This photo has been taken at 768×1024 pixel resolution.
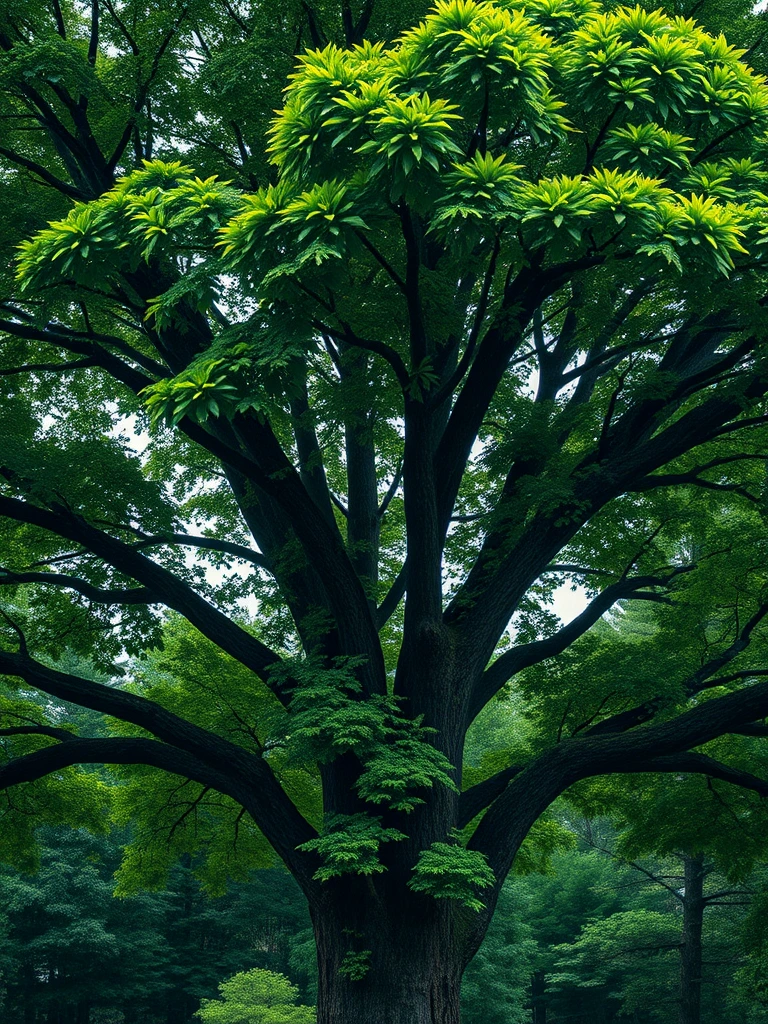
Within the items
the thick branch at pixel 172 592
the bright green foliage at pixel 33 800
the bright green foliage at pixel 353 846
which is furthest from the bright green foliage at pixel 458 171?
the bright green foliage at pixel 33 800

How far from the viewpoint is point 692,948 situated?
75.7 feet

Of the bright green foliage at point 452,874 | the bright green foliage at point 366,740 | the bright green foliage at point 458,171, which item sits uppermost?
the bright green foliage at point 458,171

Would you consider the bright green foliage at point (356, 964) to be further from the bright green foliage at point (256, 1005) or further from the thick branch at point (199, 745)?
the bright green foliage at point (256, 1005)

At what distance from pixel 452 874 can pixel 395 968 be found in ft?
3.96

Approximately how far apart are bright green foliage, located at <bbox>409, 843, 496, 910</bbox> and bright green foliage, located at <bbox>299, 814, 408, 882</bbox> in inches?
11.6

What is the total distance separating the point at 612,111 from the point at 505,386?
6.24 m

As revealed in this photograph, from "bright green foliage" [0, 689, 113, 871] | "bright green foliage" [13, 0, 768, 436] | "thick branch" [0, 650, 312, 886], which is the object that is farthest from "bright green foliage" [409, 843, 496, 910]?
"bright green foliage" [0, 689, 113, 871]

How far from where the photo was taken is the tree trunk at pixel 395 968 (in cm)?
812

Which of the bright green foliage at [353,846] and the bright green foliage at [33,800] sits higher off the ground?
the bright green foliage at [33,800]

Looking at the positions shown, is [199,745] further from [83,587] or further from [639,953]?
[639,953]

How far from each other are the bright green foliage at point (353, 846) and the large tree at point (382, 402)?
5 cm

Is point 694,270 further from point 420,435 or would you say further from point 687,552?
point 687,552

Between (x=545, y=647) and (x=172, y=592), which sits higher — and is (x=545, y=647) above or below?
above

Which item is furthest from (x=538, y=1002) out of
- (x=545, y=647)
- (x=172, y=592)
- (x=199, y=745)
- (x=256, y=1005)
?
(x=172, y=592)
